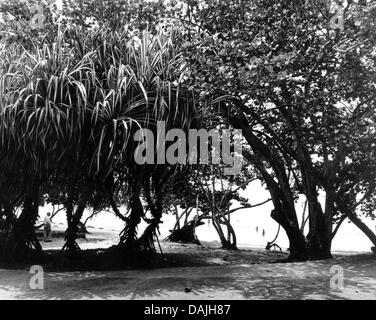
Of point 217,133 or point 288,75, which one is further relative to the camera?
point 217,133

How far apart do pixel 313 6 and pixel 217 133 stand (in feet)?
9.67

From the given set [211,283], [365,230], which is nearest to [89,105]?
[211,283]

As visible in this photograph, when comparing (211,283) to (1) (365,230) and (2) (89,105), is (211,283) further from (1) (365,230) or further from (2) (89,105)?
(1) (365,230)

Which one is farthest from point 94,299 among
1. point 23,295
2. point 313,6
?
point 313,6

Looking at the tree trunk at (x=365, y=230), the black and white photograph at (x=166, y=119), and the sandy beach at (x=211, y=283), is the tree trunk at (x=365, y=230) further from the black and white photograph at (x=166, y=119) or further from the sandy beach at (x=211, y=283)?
the sandy beach at (x=211, y=283)

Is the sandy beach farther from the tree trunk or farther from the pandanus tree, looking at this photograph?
the pandanus tree

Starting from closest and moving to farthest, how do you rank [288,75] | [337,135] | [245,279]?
[245,279] < [288,75] < [337,135]

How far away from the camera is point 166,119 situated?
294 inches

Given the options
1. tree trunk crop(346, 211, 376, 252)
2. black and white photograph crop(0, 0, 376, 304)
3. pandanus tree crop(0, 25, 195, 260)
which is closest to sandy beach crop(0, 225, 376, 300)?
black and white photograph crop(0, 0, 376, 304)

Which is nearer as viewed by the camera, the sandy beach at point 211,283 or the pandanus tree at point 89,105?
the sandy beach at point 211,283

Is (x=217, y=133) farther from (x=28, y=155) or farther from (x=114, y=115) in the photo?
(x=28, y=155)

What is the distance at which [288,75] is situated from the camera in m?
7.00

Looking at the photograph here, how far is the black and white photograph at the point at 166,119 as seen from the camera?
6.42 m

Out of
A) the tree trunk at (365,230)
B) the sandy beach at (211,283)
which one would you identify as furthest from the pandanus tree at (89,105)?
the tree trunk at (365,230)
